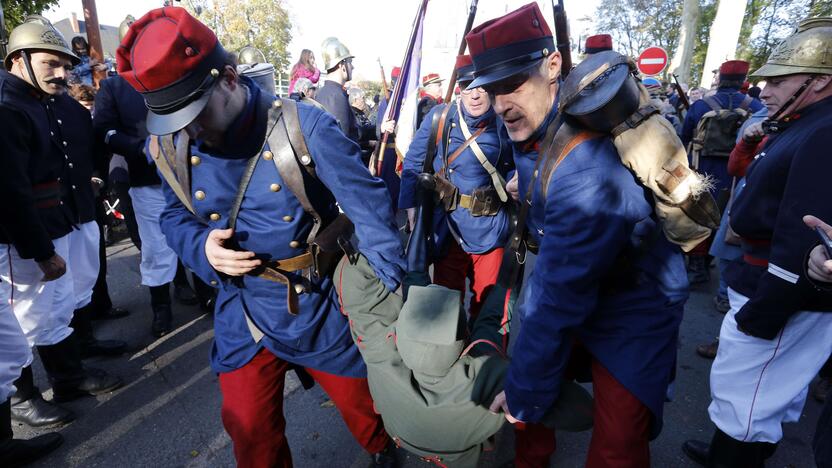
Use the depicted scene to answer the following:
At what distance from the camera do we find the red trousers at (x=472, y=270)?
318 cm

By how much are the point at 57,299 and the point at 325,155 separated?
246 cm

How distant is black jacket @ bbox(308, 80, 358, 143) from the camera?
4730mm

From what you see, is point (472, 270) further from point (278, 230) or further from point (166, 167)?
point (166, 167)

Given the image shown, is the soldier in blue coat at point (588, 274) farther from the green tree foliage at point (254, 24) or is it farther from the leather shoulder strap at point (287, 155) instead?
the green tree foliage at point (254, 24)

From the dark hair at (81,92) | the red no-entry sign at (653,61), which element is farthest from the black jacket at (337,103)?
the red no-entry sign at (653,61)

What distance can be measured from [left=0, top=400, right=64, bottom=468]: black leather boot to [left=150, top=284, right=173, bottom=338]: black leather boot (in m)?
1.34

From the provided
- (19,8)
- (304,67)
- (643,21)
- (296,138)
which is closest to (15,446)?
(296,138)

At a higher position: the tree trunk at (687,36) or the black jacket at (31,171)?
the tree trunk at (687,36)

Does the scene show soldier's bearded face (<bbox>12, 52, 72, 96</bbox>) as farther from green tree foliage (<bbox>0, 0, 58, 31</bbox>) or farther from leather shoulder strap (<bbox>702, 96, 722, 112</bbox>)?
green tree foliage (<bbox>0, 0, 58, 31</bbox>)

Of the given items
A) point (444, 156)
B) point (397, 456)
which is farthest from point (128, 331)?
point (444, 156)

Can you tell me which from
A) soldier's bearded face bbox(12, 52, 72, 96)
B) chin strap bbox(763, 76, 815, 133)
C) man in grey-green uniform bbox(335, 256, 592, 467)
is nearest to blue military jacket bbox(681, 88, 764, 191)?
chin strap bbox(763, 76, 815, 133)

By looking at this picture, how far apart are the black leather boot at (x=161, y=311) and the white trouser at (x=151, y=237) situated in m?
0.08

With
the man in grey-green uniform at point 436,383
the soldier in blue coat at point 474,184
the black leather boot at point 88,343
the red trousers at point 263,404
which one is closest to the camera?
the man in grey-green uniform at point 436,383

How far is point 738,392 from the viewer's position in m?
1.96
